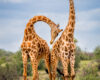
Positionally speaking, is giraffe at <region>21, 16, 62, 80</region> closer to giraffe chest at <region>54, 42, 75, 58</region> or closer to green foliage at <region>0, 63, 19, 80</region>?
giraffe chest at <region>54, 42, 75, 58</region>

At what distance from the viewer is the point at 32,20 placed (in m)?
6.57

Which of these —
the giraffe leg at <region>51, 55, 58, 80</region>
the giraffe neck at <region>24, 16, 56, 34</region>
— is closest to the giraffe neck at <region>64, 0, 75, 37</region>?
the giraffe neck at <region>24, 16, 56, 34</region>

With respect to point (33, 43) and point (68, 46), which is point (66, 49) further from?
point (33, 43)

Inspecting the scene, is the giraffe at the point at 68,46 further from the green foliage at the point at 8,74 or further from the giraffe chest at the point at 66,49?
the green foliage at the point at 8,74

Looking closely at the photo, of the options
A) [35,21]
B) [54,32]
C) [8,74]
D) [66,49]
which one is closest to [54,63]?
[66,49]

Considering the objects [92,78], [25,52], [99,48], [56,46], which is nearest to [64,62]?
[56,46]

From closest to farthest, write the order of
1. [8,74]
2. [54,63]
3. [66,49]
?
1. [66,49]
2. [54,63]
3. [8,74]

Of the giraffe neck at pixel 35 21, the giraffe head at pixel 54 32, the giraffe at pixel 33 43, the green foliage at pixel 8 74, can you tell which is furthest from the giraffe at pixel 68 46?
the green foliage at pixel 8 74

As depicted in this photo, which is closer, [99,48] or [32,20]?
[32,20]

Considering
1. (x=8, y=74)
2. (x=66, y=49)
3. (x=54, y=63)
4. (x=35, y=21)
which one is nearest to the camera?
(x=66, y=49)

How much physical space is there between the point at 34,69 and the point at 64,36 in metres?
1.24

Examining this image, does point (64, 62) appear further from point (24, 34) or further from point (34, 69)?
point (24, 34)

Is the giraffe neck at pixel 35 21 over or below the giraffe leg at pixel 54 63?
over

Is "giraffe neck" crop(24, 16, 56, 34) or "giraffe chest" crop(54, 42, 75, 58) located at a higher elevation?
"giraffe neck" crop(24, 16, 56, 34)
